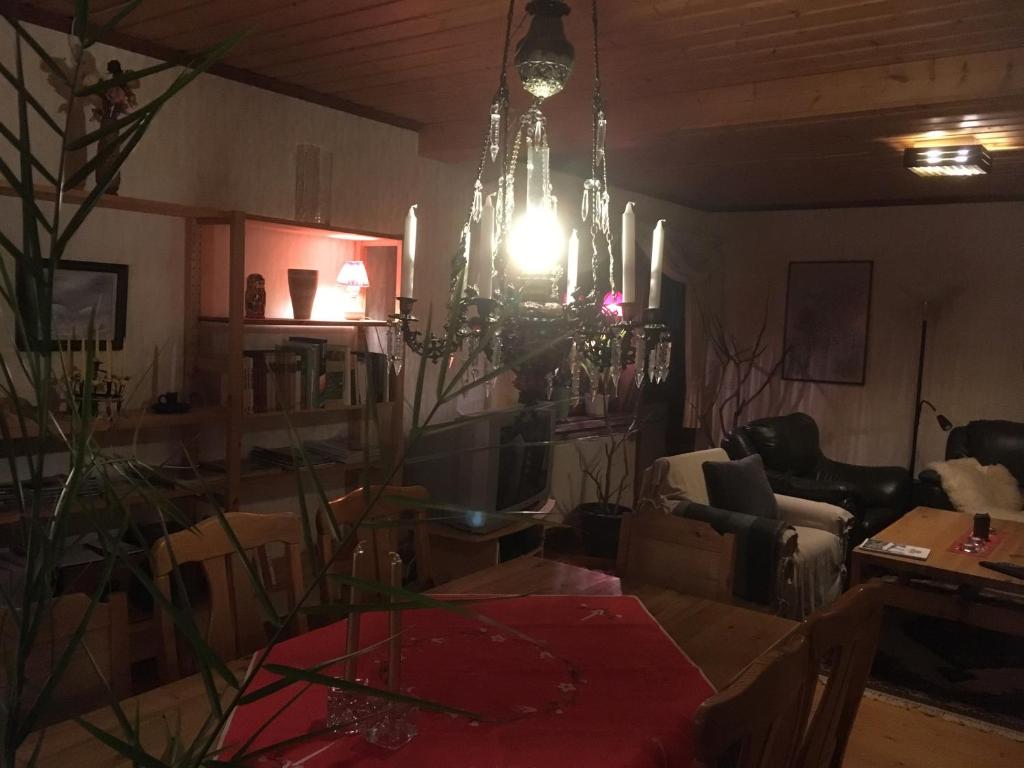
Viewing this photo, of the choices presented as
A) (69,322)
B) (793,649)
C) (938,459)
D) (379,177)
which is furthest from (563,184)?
(793,649)

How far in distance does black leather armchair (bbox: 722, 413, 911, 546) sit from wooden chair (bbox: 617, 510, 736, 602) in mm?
2518

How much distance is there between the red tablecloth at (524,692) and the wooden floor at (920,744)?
4.18 ft

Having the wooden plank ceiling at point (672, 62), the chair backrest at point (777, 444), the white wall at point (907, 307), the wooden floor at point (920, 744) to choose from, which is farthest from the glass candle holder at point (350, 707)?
the white wall at point (907, 307)

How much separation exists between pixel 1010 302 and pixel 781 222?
1688 mm

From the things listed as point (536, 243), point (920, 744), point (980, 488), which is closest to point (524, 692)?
point (536, 243)

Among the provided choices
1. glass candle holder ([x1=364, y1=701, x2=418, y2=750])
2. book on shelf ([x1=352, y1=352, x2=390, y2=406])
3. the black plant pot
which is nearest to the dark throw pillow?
the black plant pot

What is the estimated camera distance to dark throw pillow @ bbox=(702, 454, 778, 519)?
393 centimetres

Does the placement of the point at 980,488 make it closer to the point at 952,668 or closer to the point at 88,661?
the point at 952,668

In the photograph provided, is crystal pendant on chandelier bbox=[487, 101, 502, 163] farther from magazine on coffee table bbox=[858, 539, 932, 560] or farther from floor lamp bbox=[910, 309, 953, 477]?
floor lamp bbox=[910, 309, 953, 477]

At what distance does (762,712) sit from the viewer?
1.10 m

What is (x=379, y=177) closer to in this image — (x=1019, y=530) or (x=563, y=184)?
(x=563, y=184)

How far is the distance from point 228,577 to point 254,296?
4.60 feet

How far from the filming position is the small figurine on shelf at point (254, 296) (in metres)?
3.07

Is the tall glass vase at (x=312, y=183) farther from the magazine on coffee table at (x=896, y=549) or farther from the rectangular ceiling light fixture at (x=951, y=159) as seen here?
the magazine on coffee table at (x=896, y=549)
